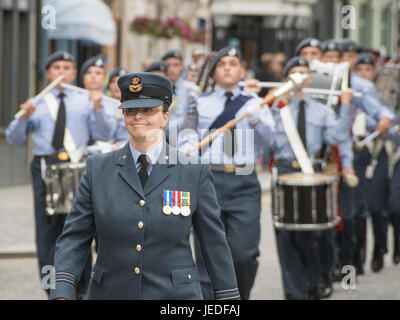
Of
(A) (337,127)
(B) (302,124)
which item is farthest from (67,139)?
(A) (337,127)

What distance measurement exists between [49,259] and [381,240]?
397 centimetres

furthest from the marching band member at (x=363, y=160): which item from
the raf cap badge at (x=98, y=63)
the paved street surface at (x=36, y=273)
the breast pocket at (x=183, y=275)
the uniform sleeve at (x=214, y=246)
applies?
the breast pocket at (x=183, y=275)

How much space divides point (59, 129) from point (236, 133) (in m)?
1.84

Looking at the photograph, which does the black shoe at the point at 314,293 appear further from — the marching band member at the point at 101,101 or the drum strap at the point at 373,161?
the drum strap at the point at 373,161

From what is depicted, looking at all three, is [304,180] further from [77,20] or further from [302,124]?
[77,20]

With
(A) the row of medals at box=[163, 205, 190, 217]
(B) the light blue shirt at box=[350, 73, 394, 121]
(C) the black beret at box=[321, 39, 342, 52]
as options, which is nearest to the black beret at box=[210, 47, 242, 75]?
(C) the black beret at box=[321, 39, 342, 52]

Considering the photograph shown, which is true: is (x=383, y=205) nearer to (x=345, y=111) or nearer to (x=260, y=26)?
(x=345, y=111)

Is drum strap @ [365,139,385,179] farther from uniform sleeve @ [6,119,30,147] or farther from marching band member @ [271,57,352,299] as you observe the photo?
Answer: uniform sleeve @ [6,119,30,147]

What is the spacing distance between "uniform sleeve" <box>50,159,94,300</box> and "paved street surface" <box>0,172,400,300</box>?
13.9ft

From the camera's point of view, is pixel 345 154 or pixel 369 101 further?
pixel 369 101

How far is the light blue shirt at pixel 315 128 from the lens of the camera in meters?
9.48

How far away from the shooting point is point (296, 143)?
938 centimetres

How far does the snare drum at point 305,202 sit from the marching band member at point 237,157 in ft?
1.58

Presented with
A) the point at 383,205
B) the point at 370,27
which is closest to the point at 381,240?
the point at 383,205
